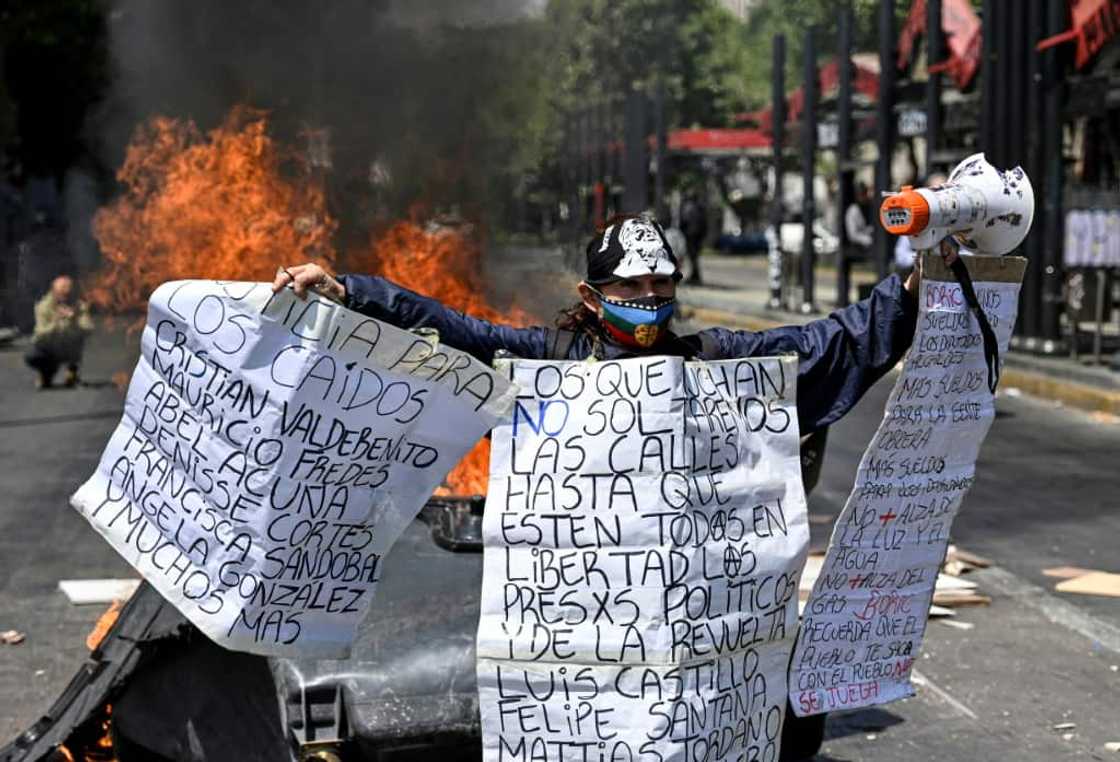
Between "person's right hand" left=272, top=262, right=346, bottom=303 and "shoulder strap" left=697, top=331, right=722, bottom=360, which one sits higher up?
"person's right hand" left=272, top=262, right=346, bottom=303

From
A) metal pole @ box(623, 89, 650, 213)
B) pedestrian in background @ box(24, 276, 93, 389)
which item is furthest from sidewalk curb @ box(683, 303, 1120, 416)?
metal pole @ box(623, 89, 650, 213)

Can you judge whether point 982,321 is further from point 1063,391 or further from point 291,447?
point 1063,391

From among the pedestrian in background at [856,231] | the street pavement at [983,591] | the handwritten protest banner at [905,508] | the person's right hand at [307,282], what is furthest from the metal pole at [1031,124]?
the person's right hand at [307,282]

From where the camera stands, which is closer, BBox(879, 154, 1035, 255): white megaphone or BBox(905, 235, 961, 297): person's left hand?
BBox(879, 154, 1035, 255): white megaphone

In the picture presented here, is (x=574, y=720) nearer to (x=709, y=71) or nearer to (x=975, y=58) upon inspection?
(x=975, y=58)

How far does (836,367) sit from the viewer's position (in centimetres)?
406

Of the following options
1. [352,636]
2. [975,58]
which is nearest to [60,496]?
[352,636]

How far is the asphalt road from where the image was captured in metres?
6.14

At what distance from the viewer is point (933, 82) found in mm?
19125

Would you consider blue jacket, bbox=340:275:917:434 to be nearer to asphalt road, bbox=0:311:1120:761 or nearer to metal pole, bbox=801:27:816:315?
asphalt road, bbox=0:311:1120:761

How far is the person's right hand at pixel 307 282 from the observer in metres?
3.76

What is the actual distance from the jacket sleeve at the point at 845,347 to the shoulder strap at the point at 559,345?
0.35 meters

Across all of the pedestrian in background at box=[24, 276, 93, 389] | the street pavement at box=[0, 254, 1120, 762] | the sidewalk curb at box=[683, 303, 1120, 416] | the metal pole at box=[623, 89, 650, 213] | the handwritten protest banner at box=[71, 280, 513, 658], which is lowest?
the street pavement at box=[0, 254, 1120, 762]

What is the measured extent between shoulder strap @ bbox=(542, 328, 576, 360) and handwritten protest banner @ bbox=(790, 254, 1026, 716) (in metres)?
0.74
